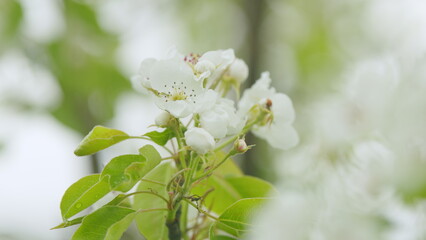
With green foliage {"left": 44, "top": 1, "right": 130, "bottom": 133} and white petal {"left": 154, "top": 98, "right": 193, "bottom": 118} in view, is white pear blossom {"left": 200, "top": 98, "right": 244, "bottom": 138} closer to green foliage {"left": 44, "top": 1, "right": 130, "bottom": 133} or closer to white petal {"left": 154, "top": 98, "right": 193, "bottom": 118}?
white petal {"left": 154, "top": 98, "right": 193, "bottom": 118}

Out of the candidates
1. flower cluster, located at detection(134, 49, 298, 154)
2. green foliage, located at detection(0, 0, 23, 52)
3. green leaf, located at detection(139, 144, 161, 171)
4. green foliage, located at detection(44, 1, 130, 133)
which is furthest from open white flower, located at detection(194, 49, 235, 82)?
green foliage, located at detection(0, 0, 23, 52)

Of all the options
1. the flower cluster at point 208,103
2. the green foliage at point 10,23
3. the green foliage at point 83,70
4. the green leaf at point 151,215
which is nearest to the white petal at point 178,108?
the flower cluster at point 208,103

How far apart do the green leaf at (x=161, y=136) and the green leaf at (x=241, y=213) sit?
0.12 metres

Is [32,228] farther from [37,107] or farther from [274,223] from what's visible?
[274,223]

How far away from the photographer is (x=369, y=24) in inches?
108

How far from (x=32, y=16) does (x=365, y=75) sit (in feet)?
7.05

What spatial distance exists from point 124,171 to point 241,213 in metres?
0.14

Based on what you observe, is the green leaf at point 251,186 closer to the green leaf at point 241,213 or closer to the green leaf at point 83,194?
the green leaf at point 241,213

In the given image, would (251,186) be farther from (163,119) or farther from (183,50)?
(183,50)

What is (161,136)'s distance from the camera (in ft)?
2.46

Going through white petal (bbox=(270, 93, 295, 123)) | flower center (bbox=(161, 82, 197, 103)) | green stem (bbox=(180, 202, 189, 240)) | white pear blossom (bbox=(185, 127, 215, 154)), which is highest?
white petal (bbox=(270, 93, 295, 123))

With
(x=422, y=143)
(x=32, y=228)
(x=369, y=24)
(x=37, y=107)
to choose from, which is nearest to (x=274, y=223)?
(x=422, y=143)

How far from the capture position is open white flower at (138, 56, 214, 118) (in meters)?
0.73

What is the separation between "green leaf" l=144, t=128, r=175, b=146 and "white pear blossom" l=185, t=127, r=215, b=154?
2.6 inches
